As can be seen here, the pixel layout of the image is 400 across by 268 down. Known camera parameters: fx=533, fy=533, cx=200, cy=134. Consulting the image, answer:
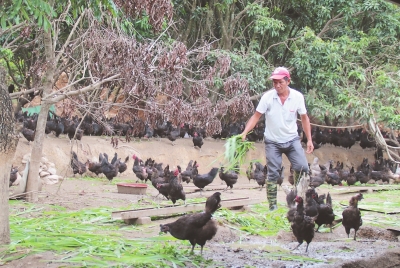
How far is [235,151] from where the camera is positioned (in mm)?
7648

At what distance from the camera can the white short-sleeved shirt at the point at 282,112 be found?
26.1 ft

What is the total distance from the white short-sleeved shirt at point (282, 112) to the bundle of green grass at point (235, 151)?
Result: 0.54m

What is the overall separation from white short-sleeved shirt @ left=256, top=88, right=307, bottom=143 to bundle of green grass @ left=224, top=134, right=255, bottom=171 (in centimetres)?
54

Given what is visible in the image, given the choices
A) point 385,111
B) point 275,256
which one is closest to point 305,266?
point 275,256

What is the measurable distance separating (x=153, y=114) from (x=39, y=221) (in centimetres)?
306

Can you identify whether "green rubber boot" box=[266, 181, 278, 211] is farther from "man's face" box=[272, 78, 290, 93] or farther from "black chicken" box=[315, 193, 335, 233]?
"man's face" box=[272, 78, 290, 93]

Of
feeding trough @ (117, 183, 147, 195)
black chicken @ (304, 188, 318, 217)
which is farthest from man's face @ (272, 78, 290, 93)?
feeding trough @ (117, 183, 147, 195)

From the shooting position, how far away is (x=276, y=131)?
8031 millimetres

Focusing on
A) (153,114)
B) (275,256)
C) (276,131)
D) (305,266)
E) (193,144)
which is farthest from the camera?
(193,144)

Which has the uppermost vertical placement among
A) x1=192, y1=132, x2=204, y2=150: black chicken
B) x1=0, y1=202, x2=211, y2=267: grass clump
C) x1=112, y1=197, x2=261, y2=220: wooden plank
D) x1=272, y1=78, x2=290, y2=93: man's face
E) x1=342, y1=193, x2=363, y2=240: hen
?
x1=272, y1=78, x2=290, y2=93: man's face

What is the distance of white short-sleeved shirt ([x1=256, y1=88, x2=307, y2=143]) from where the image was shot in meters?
7.95

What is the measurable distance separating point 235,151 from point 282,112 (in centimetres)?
97

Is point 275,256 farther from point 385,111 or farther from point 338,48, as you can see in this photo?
point 338,48

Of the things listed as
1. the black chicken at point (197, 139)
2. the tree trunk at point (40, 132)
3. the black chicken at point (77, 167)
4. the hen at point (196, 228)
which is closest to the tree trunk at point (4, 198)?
the hen at point (196, 228)
